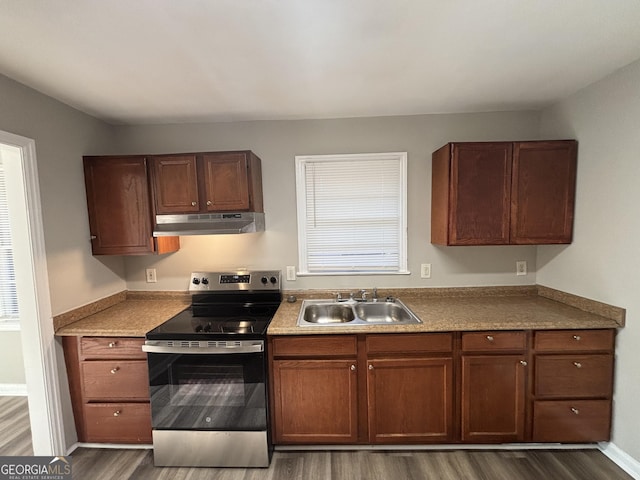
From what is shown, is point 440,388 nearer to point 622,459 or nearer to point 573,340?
point 573,340

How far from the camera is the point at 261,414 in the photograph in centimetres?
185

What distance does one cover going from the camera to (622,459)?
5.90ft

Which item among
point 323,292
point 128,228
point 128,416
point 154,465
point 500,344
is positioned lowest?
point 154,465

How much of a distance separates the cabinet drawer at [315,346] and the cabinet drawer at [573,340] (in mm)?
1252

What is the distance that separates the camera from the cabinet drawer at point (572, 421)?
1.87 m

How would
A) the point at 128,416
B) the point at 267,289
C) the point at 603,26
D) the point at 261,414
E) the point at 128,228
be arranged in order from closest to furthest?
the point at 603,26 → the point at 261,414 → the point at 128,416 → the point at 128,228 → the point at 267,289

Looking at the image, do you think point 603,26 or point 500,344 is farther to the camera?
point 500,344

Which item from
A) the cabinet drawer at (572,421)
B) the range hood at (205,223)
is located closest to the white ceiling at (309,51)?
the range hood at (205,223)

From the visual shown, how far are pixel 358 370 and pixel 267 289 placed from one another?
1.02 meters

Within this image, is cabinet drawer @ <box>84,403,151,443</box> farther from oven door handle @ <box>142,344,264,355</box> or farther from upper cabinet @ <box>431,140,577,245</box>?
upper cabinet @ <box>431,140,577,245</box>

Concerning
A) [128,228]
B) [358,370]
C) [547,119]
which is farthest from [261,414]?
[547,119]

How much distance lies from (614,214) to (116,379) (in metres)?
3.54

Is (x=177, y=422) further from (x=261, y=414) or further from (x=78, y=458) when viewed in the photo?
(x=78, y=458)

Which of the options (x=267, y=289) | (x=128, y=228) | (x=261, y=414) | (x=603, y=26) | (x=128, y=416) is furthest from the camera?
(x=267, y=289)
